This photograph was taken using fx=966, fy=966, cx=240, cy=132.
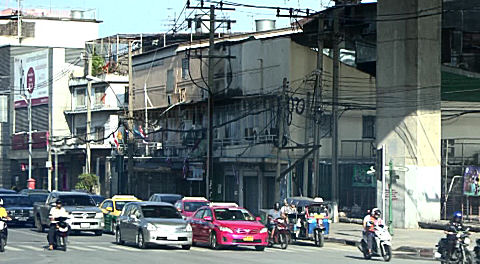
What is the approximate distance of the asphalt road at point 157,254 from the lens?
87.3 feet

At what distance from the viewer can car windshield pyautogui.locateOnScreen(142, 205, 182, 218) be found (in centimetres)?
3192

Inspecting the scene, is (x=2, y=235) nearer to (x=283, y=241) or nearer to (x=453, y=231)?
(x=283, y=241)

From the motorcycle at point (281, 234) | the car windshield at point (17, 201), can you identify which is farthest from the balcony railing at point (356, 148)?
the motorcycle at point (281, 234)

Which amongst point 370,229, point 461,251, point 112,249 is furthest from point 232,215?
point 461,251

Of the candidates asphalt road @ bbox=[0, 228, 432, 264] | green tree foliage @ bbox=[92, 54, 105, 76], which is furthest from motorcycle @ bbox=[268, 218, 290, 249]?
green tree foliage @ bbox=[92, 54, 105, 76]

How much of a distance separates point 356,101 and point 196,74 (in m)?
12.7

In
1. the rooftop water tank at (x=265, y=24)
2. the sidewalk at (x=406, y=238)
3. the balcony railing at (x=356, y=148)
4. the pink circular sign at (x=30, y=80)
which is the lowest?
the sidewalk at (x=406, y=238)

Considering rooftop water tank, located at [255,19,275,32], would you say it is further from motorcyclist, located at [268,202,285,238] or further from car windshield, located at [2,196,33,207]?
motorcyclist, located at [268,202,285,238]

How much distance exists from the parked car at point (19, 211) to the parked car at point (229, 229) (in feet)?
48.6

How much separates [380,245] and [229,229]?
5348 mm

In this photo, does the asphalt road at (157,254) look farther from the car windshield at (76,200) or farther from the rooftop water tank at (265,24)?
the rooftop water tank at (265,24)

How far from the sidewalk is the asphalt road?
1.92 meters

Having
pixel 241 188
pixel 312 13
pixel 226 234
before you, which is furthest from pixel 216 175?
pixel 226 234

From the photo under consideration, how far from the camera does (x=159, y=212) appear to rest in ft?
106
